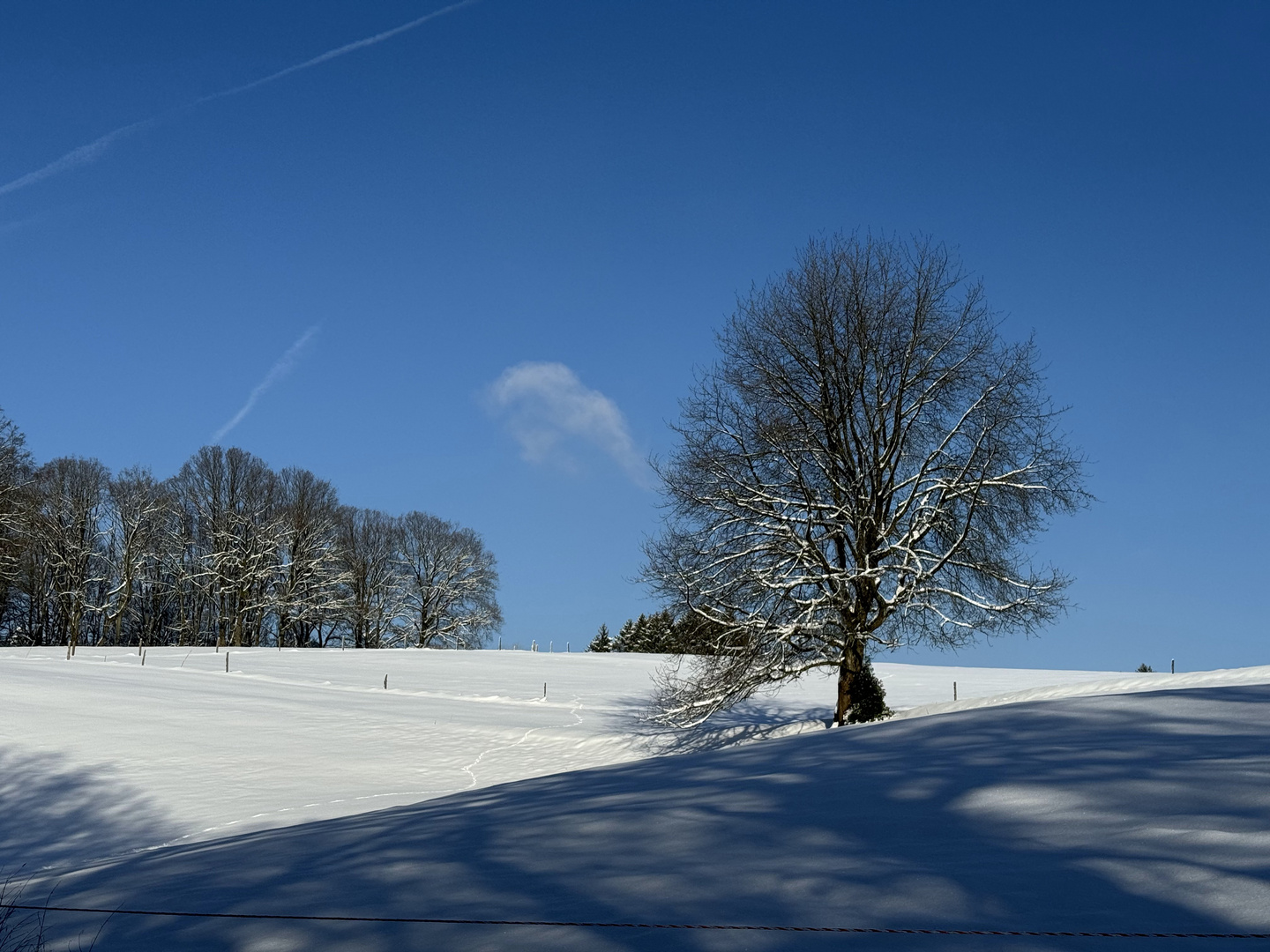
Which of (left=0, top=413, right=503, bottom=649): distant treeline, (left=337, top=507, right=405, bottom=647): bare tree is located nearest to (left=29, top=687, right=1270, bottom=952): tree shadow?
(left=0, top=413, right=503, bottom=649): distant treeline

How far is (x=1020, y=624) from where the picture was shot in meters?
17.2

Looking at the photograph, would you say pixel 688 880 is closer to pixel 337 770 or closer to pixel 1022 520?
pixel 1022 520

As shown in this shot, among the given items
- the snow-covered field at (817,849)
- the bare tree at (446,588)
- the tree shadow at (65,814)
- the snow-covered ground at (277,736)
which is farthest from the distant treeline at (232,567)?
the snow-covered field at (817,849)

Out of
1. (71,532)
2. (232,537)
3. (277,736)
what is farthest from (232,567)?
(277,736)

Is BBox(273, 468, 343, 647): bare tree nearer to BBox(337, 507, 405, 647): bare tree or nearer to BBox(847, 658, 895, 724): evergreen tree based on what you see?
BBox(337, 507, 405, 647): bare tree

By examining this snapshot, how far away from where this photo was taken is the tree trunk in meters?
17.1

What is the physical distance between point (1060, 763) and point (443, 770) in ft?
53.1

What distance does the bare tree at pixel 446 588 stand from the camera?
203 ft

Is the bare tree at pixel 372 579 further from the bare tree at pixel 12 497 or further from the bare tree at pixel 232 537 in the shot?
the bare tree at pixel 12 497

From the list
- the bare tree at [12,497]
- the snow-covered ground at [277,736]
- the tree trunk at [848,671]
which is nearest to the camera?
the snow-covered ground at [277,736]

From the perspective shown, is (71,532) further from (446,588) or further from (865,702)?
(865,702)

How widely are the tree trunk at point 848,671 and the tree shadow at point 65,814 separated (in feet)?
36.9

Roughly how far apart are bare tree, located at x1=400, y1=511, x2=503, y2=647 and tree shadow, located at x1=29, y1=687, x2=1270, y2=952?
56.2 m

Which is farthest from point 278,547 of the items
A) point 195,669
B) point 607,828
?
point 607,828
